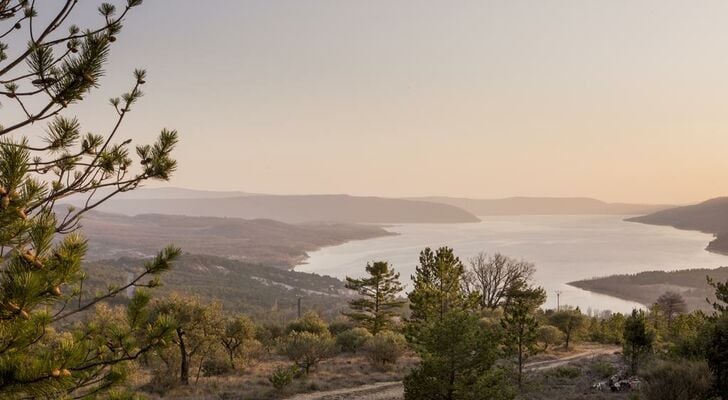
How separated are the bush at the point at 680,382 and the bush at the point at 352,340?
23.2 metres

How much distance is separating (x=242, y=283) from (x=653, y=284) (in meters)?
120

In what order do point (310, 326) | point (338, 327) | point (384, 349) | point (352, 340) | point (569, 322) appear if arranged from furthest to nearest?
point (338, 327) < point (569, 322) < point (310, 326) < point (352, 340) < point (384, 349)

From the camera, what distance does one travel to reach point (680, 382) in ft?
41.0

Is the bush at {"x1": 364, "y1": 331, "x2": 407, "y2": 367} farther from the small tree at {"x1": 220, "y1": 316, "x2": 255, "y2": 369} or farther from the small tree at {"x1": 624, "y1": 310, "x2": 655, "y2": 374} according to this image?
the small tree at {"x1": 624, "y1": 310, "x2": 655, "y2": 374}

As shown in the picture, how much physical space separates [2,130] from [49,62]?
0.75 metres

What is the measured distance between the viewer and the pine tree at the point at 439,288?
28.0 meters

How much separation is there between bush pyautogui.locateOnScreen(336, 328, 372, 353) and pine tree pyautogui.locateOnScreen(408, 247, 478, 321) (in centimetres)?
526

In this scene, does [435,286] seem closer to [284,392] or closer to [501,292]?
[284,392]

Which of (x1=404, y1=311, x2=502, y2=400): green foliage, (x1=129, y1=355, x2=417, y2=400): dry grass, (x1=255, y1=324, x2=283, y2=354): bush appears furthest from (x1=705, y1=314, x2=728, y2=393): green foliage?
(x1=255, y1=324, x2=283, y2=354): bush

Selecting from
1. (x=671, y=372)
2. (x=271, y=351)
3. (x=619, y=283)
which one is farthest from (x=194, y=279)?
(x=671, y=372)

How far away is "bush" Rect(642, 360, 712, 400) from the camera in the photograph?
40.0 feet

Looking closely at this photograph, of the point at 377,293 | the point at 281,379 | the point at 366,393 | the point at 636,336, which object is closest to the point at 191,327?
the point at 281,379

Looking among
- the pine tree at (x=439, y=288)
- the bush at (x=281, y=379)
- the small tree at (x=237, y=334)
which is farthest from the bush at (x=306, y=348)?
the pine tree at (x=439, y=288)

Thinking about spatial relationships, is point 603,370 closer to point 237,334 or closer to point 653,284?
point 237,334
